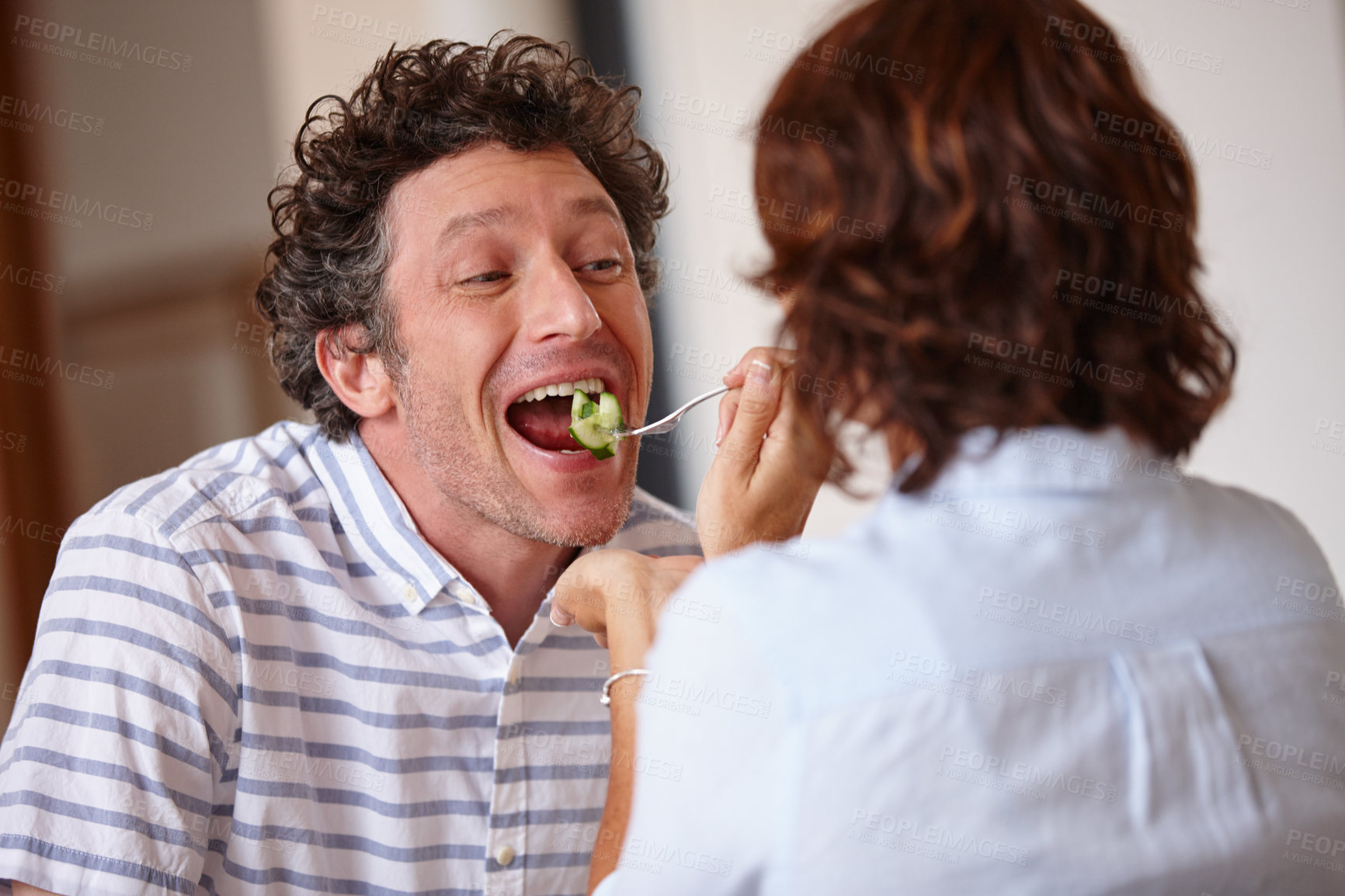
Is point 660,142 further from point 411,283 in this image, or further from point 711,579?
point 711,579

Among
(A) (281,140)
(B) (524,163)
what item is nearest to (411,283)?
(B) (524,163)

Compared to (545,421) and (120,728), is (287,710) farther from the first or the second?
(545,421)

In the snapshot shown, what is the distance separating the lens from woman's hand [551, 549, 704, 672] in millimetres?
1119

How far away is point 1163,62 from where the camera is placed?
178 cm

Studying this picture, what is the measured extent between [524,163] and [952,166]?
93cm

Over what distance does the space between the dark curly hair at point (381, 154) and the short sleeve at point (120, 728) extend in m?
0.42

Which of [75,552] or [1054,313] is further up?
[1054,313]

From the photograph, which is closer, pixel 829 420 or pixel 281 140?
pixel 829 420

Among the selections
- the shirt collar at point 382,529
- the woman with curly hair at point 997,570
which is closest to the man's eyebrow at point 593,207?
the shirt collar at point 382,529

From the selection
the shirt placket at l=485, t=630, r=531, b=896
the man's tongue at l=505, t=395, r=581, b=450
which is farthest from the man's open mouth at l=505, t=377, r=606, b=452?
the shirt placket at l=485, t=630, r=531, b=896

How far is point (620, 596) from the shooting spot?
1.17 meters

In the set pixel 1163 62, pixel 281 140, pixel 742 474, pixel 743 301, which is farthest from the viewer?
pixel 281 140

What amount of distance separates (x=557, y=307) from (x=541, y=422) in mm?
219

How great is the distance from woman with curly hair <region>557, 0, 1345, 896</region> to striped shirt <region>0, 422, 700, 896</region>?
27.3 inches
